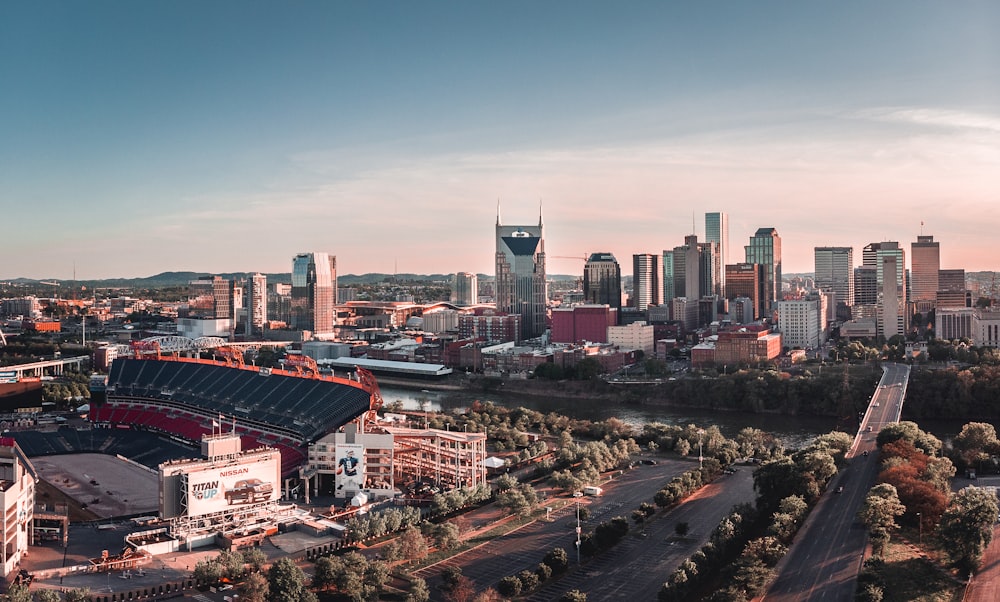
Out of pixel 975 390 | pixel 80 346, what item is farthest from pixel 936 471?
pixel 80 346

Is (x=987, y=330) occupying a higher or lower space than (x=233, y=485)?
higher

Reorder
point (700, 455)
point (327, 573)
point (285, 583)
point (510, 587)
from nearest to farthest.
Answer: point (285, 583)
point (510, 587)
point (327, 573)
point (700, 455)

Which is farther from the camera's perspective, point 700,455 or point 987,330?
point 987,330

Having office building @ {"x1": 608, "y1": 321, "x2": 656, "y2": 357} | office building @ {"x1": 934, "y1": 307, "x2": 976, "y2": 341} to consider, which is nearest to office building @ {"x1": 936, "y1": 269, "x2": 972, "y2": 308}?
office building @ {"x1": 934, "y1": 307, "x2": 976, "y2": 341}

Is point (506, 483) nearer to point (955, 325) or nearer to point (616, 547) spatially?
point (616, 547)

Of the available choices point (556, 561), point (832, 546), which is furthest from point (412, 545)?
point (832, 546)

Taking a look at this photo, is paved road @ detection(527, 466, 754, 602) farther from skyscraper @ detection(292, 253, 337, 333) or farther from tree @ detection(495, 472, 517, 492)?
skyscraper @ detection(292, 253, 337, 333)
